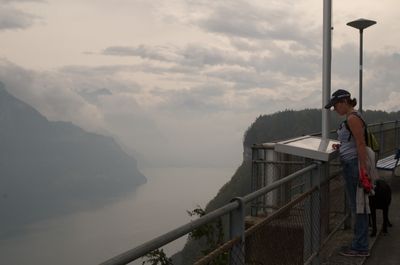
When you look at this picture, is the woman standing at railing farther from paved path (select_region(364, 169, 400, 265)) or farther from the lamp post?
the lamp post

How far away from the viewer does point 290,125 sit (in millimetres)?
145000

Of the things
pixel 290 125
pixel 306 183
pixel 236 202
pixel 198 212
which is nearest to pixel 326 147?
pixel 306 183

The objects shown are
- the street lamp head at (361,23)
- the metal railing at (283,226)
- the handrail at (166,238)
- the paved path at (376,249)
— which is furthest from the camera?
the street lamp head at (361,23)

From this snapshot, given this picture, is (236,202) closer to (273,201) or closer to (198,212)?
(273,201)

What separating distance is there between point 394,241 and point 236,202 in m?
4.52

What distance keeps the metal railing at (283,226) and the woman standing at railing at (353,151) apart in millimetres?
286

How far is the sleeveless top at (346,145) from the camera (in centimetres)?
533

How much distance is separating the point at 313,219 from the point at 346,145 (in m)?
0.95

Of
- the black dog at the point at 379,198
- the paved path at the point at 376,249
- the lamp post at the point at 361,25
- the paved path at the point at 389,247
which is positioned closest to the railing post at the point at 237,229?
the paved path at the point at 376,249

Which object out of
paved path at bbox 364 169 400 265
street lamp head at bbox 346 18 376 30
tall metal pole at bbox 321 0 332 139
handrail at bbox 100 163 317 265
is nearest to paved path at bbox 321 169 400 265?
paved path at bbox 364 169 400 265

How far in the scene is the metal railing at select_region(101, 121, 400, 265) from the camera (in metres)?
2.46

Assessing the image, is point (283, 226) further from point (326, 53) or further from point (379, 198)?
point (326, 53)

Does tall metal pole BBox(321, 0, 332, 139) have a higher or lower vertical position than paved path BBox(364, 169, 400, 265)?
higher

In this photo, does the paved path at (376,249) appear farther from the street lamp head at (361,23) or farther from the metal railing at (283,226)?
the street lamp head at (361,23)
